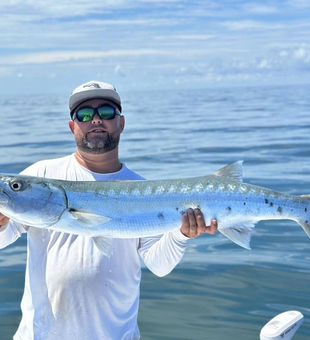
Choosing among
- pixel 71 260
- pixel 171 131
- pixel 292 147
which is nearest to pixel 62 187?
pixel 71 260

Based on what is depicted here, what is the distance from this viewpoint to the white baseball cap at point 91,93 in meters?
4.96

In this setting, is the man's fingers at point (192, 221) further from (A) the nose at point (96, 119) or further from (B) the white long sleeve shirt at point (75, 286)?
(A) the nose at point (96, 119)

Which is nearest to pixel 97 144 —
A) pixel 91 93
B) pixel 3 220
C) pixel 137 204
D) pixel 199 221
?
pixel 91 93

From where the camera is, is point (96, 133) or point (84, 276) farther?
point (96, 133)

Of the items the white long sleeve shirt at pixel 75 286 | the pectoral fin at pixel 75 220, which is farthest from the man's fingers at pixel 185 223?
the pectoral fin at pixel 75 220

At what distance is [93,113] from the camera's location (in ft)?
16.1

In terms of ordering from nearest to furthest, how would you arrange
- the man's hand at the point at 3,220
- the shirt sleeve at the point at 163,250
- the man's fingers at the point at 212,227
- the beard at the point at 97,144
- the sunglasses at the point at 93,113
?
the man's hand at the point at 3,220 → the man's fingers at the point at 212,227 → the shirt sleeve at the point at 163,250 → the beard at the point at 97,144 → the sunglasses at the point at 93,113

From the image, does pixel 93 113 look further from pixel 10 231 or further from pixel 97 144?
pixel 10 231

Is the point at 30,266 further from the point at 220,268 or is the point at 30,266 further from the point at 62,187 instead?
the point at 220,268

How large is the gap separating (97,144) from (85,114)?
31cm

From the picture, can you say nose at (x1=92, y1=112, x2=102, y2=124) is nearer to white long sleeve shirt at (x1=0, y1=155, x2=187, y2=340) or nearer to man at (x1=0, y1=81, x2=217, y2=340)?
man at (x1=0, y1=81, x2=217, y2=340)

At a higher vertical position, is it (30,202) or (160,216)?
(30,202)

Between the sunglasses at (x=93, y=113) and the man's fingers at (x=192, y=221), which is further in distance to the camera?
the sunglasses at (x=93, y=113)

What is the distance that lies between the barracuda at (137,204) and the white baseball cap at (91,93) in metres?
0.89
